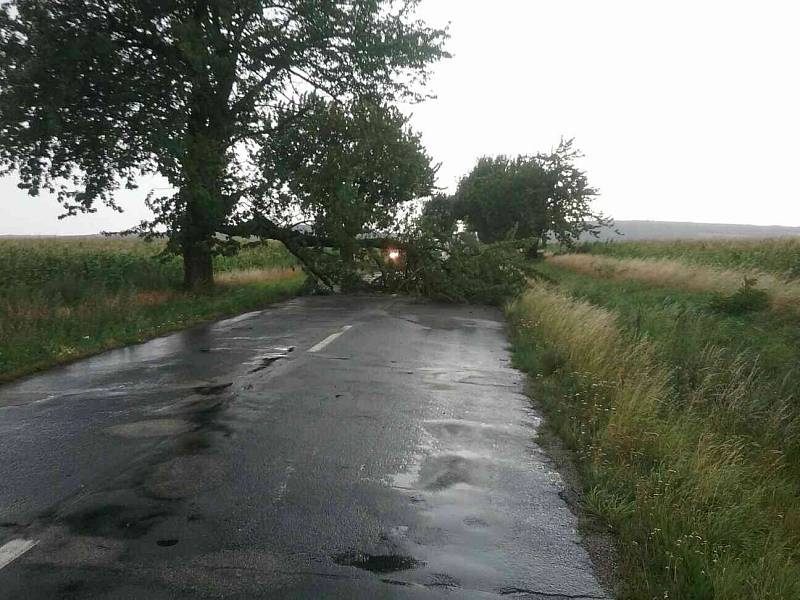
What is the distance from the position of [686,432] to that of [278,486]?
4.12 metres

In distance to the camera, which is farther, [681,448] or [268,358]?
[268,358]

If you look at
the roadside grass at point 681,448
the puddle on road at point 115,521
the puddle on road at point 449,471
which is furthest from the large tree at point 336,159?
the puddle on road at point 115,521

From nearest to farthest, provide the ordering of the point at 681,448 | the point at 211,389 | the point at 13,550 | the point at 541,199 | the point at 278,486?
the point at 13,550 < the point at 278,486 < the point at 681,448 < the point at 211,389 < the point at 541,199

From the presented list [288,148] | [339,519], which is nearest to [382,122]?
[288,148]

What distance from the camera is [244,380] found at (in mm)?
7703

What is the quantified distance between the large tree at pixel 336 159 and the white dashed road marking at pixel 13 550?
1386 centimetres

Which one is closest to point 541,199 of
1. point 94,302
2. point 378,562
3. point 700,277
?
point 700,277

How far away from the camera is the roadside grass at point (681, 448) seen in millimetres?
3555

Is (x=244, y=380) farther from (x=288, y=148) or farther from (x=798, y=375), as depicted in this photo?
(x=288, y=148)

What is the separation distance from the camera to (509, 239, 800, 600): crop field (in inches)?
142

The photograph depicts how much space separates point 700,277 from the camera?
2061 cm

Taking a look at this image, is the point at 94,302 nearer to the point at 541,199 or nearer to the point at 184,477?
the point at 184,477

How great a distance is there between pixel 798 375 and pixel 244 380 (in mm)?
7844

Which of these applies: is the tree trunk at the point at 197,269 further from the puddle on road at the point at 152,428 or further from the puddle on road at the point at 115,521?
Answer: the puddle on road at the point at 115,521
